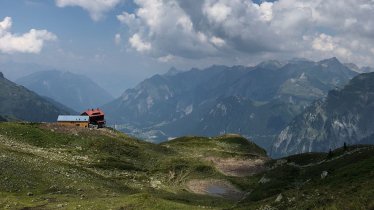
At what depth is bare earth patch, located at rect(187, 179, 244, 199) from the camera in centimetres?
8676

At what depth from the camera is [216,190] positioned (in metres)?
91.2

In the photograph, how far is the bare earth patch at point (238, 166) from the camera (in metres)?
113

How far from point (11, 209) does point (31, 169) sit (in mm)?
19663

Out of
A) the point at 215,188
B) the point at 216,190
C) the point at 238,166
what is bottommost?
the point at 216,190

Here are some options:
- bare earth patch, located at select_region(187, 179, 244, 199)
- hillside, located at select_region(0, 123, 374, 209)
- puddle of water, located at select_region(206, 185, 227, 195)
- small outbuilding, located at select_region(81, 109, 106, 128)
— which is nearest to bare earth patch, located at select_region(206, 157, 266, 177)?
hillside, located at select_region(0, 123, 374, 209)

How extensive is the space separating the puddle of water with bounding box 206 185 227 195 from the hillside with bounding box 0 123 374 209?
62 mm

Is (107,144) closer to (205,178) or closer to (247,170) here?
(205,178)

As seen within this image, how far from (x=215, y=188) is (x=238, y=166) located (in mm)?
26849

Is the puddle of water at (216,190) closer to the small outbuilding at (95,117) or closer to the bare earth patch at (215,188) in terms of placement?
the bare earth patch at (215,188)

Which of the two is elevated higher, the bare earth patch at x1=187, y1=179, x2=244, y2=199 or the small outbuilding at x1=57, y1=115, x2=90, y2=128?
the small outbuilding at x1=57, y1=115, x2=90, y2=128

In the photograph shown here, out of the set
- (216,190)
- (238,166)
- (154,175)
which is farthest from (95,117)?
(216,190)

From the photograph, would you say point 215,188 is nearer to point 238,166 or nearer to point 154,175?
point 154,175

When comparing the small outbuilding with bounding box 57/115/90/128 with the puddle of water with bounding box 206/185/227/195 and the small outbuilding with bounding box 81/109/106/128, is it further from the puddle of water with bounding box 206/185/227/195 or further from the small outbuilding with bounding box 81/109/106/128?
the puddle of water with bounding box 206/185/227/195

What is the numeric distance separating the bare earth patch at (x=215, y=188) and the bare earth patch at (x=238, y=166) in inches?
447
